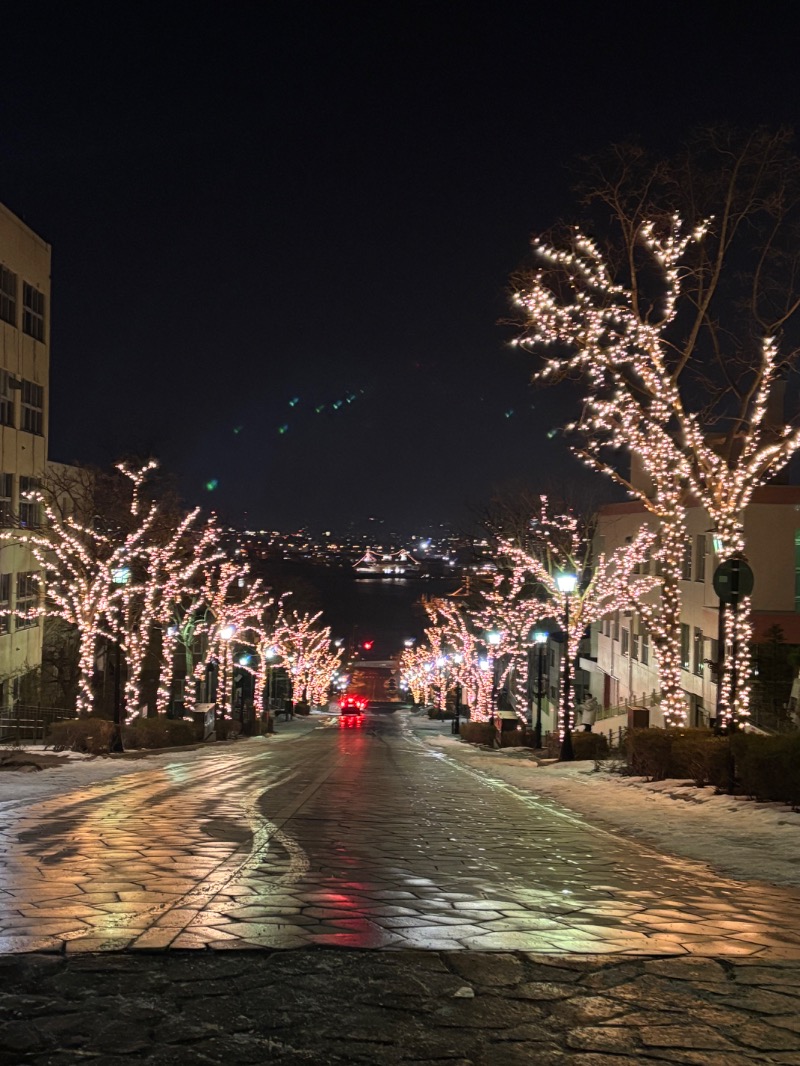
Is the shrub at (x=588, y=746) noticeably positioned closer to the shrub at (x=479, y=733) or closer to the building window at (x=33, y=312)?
the shrub at (x=479, y=733)

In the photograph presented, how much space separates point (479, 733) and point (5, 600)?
2529 centimetres

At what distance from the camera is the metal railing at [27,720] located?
3356 cm

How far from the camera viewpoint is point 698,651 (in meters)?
39.4

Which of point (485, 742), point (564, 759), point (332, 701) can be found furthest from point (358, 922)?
point (332, 701)

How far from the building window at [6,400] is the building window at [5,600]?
524 cm

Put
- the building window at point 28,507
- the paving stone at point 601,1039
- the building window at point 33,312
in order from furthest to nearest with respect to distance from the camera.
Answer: the building window at point 28,507
the building window at point 33,312
the paving stone at point 601,1039

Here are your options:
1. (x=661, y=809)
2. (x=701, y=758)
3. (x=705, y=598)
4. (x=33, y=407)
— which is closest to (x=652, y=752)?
(x=701, y=758)

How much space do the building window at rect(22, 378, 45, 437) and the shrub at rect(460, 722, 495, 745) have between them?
25358 mm

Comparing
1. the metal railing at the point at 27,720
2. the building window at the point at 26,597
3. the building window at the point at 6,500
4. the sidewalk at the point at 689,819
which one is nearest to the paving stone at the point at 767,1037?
the sidewalk at the point at 689,819

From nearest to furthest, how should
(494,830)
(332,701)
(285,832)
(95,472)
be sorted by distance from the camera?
(285,832), (494,830), (95,472), (332,701)

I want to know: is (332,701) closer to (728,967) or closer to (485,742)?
(485,742)

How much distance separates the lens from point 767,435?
38.1 meters

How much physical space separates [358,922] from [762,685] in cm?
2576

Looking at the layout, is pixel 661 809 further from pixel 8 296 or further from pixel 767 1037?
pixel 8 296
